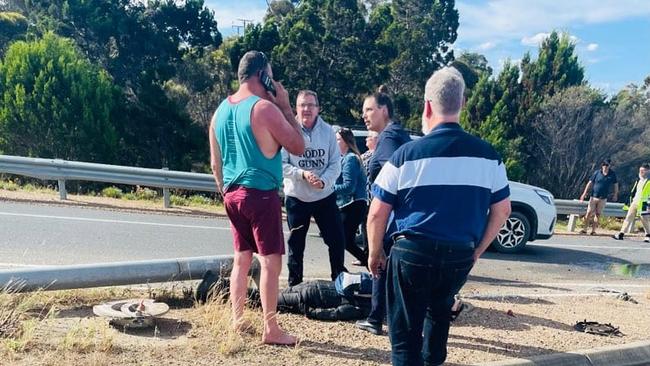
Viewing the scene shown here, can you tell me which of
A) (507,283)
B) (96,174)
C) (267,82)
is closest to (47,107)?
(96,174)

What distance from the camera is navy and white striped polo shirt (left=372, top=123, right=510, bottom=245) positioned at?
3.29 metres

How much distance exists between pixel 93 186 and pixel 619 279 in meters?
14.7

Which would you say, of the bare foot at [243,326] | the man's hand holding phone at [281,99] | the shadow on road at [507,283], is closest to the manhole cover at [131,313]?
the bare foot at [243,326]

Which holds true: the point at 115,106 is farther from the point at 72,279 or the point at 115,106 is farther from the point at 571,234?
the point at 72,279

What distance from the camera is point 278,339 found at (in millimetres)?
4328

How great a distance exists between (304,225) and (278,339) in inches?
52.2

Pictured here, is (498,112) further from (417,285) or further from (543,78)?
(417,285)

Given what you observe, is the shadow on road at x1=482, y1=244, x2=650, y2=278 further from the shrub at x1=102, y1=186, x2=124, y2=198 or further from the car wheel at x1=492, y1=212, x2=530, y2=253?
the shrub at x1=102, y1=186, x2=124, y2=198

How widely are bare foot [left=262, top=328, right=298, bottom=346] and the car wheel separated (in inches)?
241

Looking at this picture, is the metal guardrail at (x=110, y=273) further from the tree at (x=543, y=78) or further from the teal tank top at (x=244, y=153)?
the tree at (x=543, y=78)

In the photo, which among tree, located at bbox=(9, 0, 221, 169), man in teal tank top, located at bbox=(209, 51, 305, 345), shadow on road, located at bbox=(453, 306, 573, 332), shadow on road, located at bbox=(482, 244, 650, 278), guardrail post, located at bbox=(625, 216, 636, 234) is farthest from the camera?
tree, located at bbox=(9, 0, 221, 169)

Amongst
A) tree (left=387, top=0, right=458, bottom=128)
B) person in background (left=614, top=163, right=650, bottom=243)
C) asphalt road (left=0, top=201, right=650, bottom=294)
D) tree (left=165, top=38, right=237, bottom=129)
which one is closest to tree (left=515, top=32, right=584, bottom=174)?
tree (left=387, top=0, right=458, bottom=128)

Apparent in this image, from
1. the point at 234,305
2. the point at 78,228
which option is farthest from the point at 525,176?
the point at 234,305

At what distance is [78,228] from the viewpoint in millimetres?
9031
